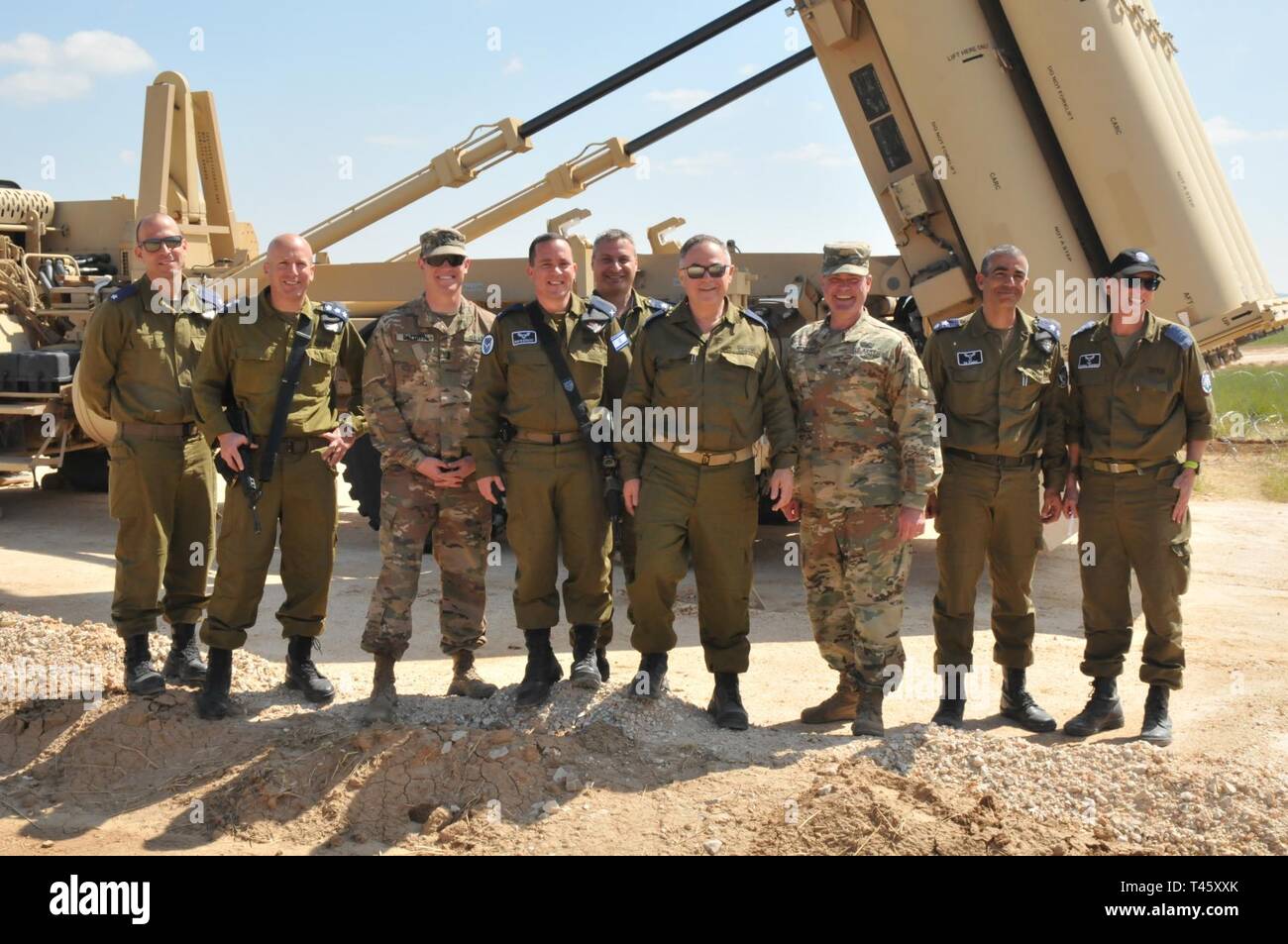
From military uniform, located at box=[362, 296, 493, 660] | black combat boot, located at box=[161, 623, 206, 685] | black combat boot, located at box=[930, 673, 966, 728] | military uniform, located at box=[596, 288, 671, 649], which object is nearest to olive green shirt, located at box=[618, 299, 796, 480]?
military uniform, located at box=[596, 288, 671, 649]

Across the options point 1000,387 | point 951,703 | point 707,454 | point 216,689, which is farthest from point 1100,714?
point 216,689

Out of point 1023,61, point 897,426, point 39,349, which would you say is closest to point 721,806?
point 897,426

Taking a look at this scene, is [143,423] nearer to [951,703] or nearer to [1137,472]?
[951,703]

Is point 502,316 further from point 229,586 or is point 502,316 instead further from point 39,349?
point 39,349

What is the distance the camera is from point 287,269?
4578 millimetres

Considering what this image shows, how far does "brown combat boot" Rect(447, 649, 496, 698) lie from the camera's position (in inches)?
191

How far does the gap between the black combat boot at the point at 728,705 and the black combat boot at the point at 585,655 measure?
0.46m

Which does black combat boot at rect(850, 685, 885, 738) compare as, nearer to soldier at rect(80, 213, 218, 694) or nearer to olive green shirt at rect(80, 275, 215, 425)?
soldier at rect(80, 213, 218, 694)

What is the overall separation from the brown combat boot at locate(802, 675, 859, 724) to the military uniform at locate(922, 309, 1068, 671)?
37 cm

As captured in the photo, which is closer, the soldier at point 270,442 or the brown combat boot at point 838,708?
the soldier at point 270,442

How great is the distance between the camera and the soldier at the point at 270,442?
4.59 metres

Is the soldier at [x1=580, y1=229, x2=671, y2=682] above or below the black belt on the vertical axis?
above

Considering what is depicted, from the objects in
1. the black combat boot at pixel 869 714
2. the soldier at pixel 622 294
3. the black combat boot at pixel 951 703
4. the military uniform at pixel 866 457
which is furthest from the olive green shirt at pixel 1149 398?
the soldier at pixel 622 294

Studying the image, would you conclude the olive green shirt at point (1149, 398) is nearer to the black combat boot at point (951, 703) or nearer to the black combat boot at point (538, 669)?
the black combat boot at point (951, 703)
